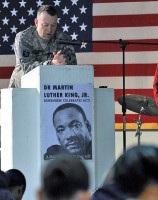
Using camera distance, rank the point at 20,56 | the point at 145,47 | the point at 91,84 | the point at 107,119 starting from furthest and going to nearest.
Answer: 1. the point at 145,47
2. the point at 20,56
3. the point at 107,119
4. the point at 91,84

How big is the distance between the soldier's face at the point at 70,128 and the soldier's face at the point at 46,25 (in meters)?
1.33

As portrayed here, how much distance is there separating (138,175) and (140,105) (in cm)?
772

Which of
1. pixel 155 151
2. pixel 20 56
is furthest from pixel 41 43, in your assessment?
pixel 155 151

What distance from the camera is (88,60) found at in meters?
11.8

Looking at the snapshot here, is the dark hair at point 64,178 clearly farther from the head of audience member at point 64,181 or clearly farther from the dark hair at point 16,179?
the dark hair at point 16,179

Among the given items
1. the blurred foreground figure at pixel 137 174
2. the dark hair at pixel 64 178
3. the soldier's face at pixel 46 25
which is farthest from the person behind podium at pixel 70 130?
the blurred foreground figure at pixel 137 174

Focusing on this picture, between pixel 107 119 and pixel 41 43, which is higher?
pixel 41 43

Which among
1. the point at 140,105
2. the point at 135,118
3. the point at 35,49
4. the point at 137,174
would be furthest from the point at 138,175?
the point at 135,118

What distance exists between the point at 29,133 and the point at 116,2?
398 cm

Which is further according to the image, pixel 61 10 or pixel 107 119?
pixel 61 10

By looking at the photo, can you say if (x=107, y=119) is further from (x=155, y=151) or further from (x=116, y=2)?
(x=155, y=151)

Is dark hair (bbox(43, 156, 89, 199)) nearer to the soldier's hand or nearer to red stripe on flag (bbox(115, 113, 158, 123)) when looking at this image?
the soldier's hand

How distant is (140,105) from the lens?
10961 millimetres

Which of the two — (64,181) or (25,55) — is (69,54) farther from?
(64,181)
